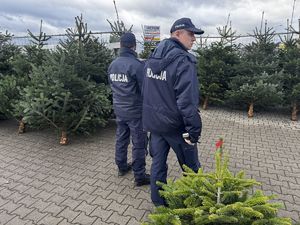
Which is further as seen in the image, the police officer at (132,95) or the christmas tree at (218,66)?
the christmas tree at (218,66)

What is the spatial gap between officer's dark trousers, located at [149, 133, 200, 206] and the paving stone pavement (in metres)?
0.46

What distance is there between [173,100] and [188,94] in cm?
22

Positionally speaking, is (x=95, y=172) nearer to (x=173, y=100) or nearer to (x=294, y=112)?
(x=173, y=100)

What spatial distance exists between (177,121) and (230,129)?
4447 mm

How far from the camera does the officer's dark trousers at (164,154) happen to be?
3.14 metres

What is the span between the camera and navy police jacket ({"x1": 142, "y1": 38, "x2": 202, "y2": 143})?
9.28 feet

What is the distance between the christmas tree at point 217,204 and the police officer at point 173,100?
0.92 metres

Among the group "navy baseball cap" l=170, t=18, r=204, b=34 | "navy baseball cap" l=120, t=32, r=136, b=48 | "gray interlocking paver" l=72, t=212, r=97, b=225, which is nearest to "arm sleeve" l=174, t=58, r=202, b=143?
"navy baseball cap" l=170, t=18, r=204, b=34

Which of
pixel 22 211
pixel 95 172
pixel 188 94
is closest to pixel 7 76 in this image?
pixel 95 172

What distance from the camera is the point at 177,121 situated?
9.88 ft

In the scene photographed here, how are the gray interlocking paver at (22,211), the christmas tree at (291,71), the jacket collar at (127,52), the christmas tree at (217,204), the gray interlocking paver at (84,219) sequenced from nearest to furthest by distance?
1. the christmas tree at (217,204)
2. the gray interlocking paver at (84,219)
3. the gray interlocking paver at (22,211)
4. the jacket collar at (127,52)
5. the christmas tree at (291,71)

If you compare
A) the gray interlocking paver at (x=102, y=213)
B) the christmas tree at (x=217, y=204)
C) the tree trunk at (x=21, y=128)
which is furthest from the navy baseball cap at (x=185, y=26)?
the tree trunk at (x=21, y=128)

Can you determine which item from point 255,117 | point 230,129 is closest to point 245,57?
point 255,117

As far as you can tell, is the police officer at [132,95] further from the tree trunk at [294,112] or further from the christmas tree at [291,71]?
the tree trunk at [294,112]
